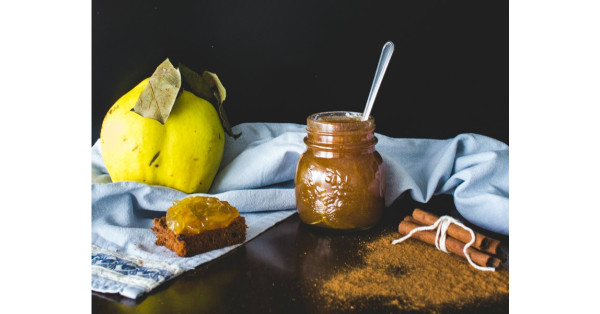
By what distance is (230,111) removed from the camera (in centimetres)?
158

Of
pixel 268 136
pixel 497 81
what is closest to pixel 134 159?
pixel 268 136

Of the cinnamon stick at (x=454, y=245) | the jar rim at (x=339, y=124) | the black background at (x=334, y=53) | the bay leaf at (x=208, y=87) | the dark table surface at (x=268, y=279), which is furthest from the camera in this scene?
the black background at (x=334, y=53)

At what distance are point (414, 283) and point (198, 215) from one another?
39 cm

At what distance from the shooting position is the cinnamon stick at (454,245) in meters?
0.98

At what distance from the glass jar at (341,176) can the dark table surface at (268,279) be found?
40 mm

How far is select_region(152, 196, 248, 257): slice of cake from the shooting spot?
1.02 m

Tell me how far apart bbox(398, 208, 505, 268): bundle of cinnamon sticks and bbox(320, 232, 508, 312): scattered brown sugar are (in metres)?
0.02

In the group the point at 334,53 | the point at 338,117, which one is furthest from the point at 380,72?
the point at 334,53

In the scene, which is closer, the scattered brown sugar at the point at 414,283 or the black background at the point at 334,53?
the scattered brown sugar at the point at 414,283

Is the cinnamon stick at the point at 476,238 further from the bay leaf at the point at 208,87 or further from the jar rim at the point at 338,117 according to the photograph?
the bay leaf at the point at 208,87

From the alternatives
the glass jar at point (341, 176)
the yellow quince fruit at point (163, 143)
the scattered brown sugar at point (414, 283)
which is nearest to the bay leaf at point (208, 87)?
the yellow quince fruit at point (163, 143)

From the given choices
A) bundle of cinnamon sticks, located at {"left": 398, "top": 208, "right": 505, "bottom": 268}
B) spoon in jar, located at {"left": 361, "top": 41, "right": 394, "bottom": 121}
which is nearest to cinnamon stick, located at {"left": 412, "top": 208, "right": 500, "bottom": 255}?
bundle of cinnamon sticks, located at {"left": 398, "top": 208, "right": 505, "bottom": 268}

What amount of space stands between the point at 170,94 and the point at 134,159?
0.15 m

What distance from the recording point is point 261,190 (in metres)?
1.26
